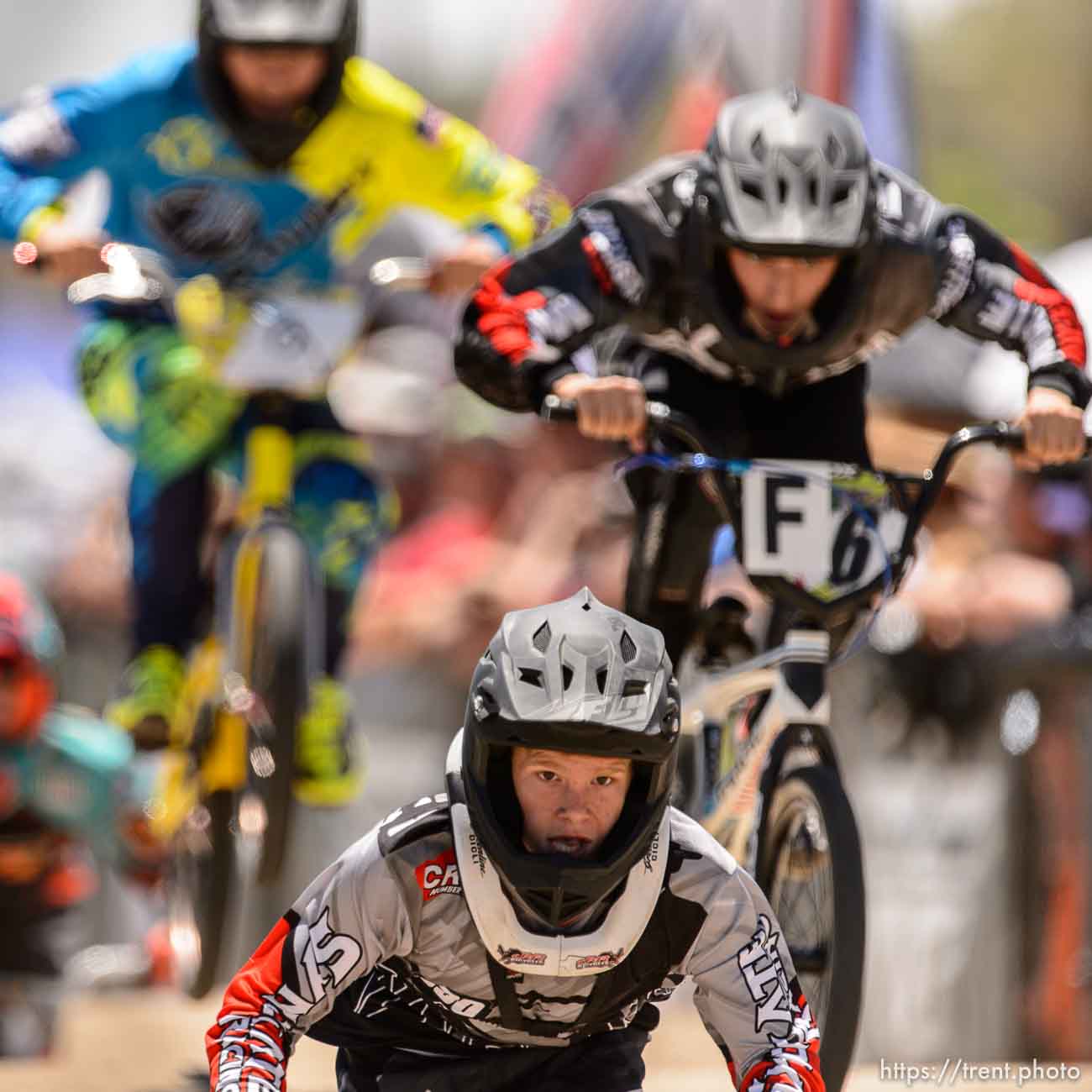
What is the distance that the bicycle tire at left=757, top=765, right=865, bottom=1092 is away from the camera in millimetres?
5258

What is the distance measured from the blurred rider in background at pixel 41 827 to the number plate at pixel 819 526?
390 cm

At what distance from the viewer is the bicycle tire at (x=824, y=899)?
5.26 m

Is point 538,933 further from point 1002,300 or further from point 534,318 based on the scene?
point 1002,300

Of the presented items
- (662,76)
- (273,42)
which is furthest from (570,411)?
(662,76)

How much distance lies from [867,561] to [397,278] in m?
2.10

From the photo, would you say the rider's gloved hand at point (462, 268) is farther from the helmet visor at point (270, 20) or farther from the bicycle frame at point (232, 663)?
the helmet visor at point (270, 20)

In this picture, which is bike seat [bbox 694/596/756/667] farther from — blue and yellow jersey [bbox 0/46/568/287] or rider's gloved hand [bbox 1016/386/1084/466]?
blue and yellow jersey [bbox 0/46/568/287]

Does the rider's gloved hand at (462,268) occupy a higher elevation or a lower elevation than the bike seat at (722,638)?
higher

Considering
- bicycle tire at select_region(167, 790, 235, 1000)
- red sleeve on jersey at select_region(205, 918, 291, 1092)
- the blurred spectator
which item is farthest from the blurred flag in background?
red sleeve on jersey at select_region(205, 918, 291, 1092)

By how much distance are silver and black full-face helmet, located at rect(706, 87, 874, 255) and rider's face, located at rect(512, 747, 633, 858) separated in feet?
5.90

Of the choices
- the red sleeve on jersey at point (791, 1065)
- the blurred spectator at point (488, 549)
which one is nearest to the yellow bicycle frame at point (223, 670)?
the red sleeve on jersey at point (791, 1065)

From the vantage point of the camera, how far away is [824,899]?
5430 mm

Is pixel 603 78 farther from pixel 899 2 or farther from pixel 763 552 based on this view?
pixel 763 552

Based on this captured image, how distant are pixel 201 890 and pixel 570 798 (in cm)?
305
